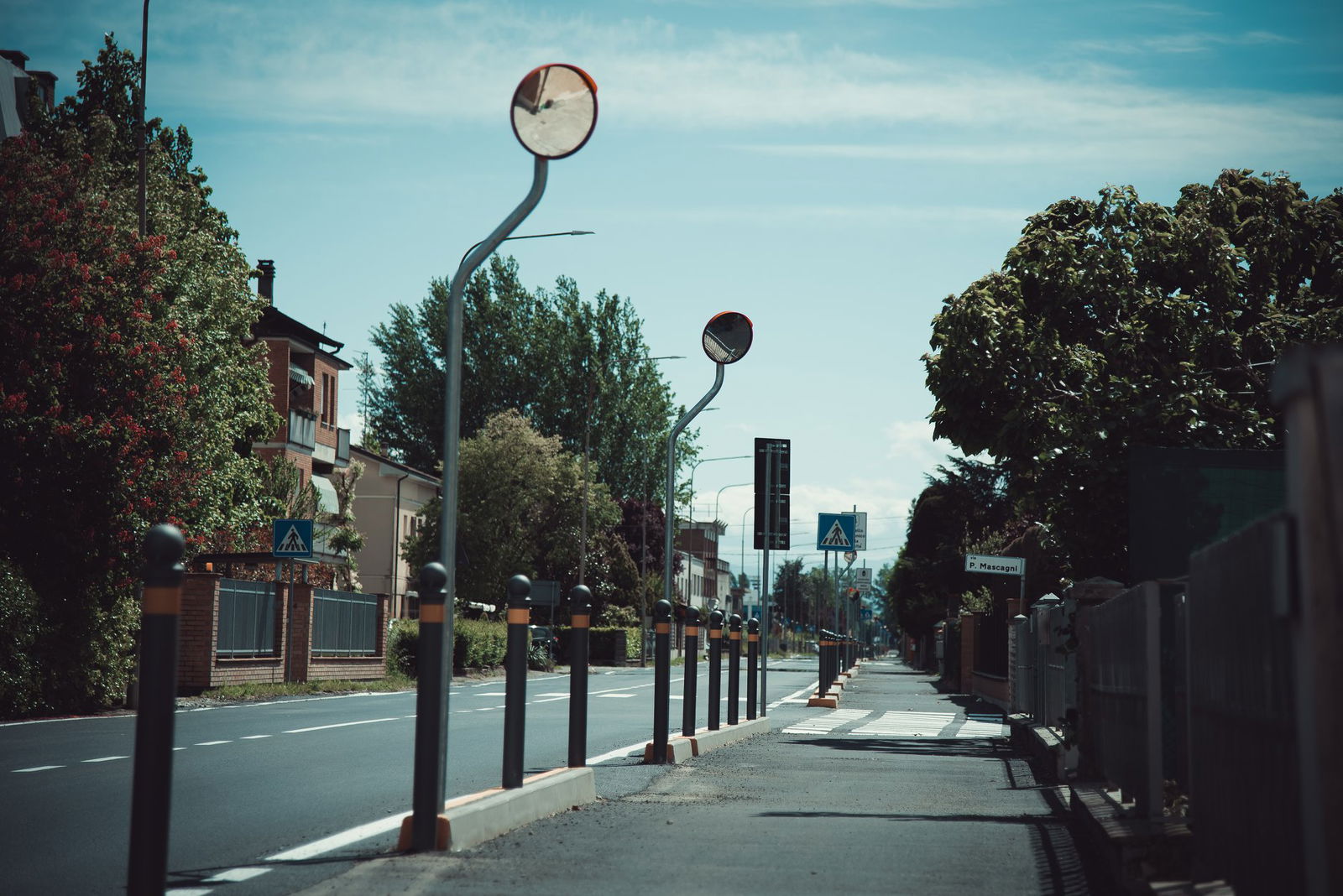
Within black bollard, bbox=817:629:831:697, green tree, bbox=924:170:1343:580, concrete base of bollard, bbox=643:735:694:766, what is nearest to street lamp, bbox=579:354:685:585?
black bollard, bbox=817:629:831:697

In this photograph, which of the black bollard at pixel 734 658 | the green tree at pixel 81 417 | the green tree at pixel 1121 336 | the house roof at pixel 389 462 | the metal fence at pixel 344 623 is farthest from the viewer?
the house roof at pixel 389 462

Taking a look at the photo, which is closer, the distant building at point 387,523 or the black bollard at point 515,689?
the black bollard at point 515,689

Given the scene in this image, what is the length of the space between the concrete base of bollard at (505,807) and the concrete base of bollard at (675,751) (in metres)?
3.19

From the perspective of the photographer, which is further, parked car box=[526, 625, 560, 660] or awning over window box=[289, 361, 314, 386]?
awning over window box=[289, 361, 314, 386]

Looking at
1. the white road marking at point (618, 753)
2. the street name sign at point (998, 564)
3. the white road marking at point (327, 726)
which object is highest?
the street name sign at point (998, 564)

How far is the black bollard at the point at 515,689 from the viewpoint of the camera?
323 inches

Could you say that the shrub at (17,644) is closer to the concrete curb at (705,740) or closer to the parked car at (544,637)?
the concrete curb at (705,740)

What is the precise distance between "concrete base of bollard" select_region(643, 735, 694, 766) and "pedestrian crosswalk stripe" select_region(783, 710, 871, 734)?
5518 mm

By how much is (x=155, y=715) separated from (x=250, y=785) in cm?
666

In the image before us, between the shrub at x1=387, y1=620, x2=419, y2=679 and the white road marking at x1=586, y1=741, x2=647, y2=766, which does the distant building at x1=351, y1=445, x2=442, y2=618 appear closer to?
the shrub at x1=387, y1=620, x2=419, y2=679

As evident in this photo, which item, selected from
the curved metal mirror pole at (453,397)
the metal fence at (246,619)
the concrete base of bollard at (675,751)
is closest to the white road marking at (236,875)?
the curved metal mirror pole at (453,397)

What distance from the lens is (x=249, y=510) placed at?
36219 mm

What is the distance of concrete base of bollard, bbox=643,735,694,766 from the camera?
42.7 ft

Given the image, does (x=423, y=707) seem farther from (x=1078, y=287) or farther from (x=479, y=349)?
(x=479, y=349)
